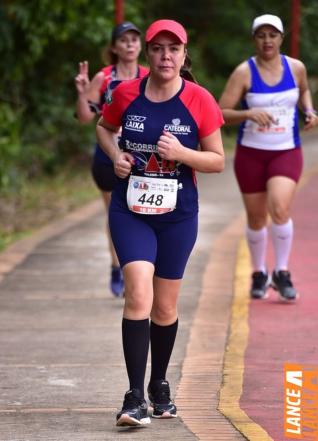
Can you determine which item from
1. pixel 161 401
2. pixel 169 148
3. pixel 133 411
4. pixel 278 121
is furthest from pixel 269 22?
pixel 133 411

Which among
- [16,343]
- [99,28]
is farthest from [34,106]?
[16,343]

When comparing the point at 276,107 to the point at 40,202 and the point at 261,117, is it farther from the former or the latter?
A: the point at 40,202

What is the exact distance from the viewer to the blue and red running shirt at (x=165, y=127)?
243 inches

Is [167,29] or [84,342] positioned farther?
[84,342]

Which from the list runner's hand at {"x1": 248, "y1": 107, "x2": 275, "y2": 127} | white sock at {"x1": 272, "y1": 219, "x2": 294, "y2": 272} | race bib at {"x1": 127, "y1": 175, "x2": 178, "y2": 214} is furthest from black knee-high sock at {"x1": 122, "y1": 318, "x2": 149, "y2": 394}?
white sock at {"x1": 272, "y1": 219, "x2": 294, "y2": 272}

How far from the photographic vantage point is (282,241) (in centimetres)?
978

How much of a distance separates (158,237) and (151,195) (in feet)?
0.83

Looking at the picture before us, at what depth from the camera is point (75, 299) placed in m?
10.0

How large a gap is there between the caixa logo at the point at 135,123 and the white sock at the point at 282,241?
3.66m

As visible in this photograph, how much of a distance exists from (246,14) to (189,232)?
29.9 metres

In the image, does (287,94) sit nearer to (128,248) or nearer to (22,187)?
(128,248)

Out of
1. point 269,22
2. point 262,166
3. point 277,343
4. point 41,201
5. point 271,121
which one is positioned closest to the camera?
point 277,343

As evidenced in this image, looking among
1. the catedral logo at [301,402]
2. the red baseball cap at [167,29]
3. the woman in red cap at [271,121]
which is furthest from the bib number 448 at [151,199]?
the woman in red cap at [271,121]

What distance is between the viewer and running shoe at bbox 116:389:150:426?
5969 mm
